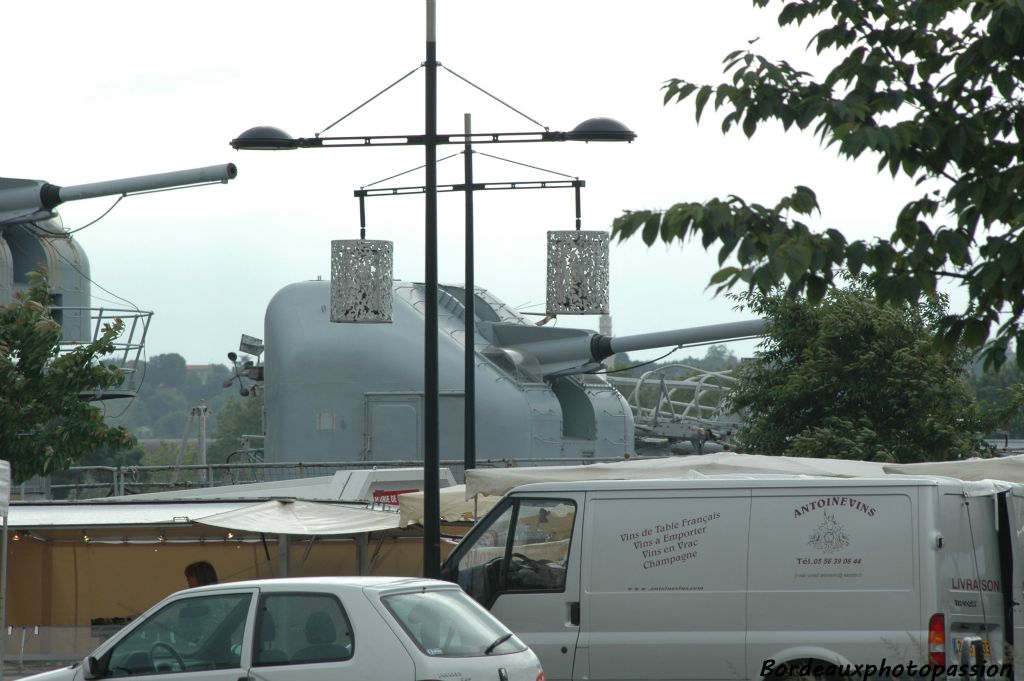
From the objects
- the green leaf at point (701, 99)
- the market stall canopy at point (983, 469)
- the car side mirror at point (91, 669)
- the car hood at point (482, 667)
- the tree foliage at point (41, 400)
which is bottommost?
the car side mirror at point (91, 669)

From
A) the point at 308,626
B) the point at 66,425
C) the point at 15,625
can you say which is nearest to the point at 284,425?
the point at 66,425

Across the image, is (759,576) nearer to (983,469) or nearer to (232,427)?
(983,469)

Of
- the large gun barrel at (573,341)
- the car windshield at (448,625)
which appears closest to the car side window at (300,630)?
the car windshield at (448,625)

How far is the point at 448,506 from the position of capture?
15.9m

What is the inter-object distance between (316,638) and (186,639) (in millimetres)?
960

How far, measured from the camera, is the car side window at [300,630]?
8391 millimetres

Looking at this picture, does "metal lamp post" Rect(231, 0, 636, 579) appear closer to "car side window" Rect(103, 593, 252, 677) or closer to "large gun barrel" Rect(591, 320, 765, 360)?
"car side window" Rect(103, 593, 252, 677)

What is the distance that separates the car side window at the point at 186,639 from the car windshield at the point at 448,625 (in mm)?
1030

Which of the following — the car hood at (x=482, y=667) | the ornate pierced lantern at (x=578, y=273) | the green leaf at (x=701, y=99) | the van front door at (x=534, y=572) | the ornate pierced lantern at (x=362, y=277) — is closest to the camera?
the green leaf at (x=701, y=99)

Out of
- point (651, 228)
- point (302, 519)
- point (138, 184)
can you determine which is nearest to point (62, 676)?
point (651, 228)

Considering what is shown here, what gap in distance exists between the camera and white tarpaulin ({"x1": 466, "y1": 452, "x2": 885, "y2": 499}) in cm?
1395

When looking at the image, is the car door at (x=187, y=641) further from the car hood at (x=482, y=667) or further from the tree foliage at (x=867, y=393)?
the tree foliage at (x=867, y=393)

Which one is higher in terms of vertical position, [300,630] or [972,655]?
[300,630]

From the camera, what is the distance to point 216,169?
1980 centimetres
